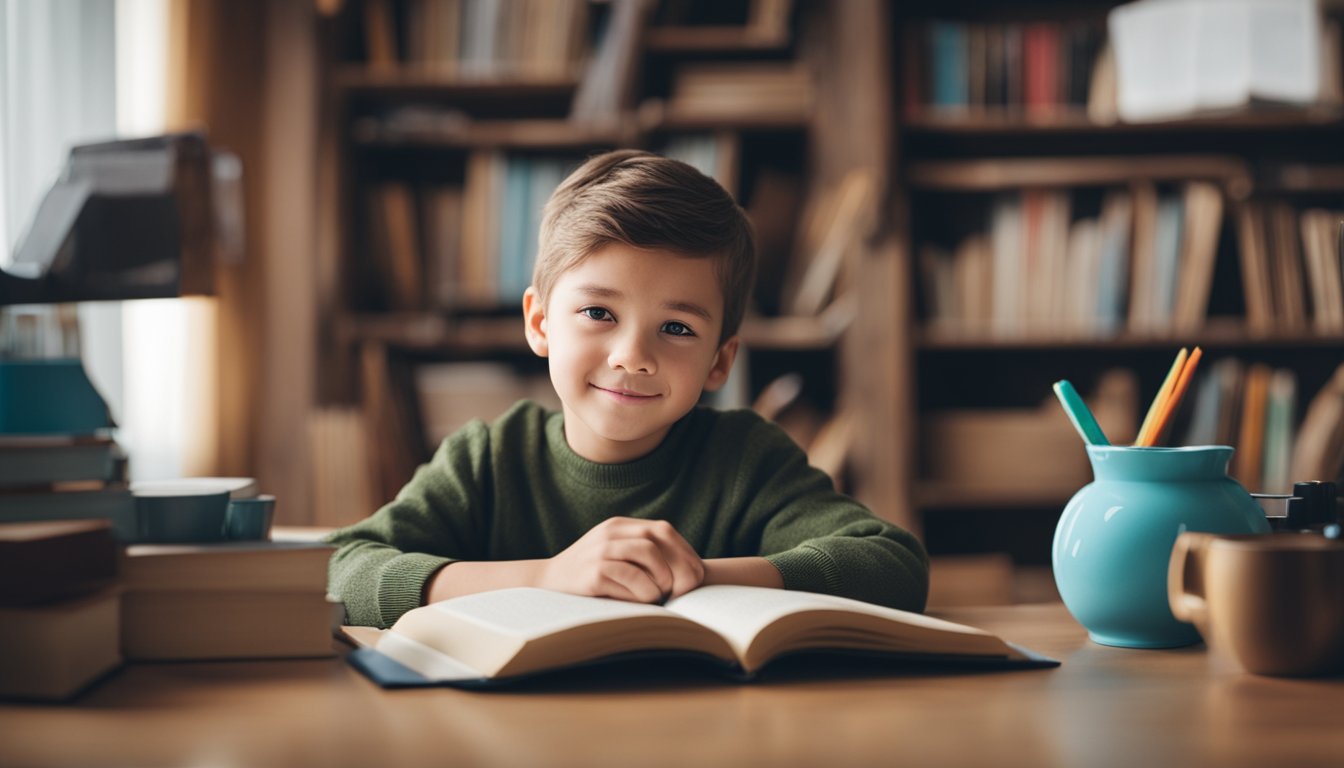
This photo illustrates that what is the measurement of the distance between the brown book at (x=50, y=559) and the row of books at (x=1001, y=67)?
7.87 feet

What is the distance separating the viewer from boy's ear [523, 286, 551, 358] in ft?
4.13

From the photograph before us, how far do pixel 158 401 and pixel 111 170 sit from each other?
1.82 meters

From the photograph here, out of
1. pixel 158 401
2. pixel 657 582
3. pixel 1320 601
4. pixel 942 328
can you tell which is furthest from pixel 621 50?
pixel 1320 601

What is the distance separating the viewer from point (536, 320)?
50.1 inches

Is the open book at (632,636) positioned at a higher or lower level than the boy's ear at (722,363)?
lower

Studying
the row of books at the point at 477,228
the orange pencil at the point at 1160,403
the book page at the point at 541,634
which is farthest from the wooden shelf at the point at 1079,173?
the book page at the point at 541,634

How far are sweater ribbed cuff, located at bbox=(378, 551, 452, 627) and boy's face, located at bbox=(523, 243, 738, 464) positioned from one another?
234 millimetres

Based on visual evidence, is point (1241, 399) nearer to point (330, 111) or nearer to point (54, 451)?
point (330, 111)

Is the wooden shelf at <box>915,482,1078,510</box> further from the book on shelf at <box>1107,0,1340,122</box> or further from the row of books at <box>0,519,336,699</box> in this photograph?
the row of books at <box>0,519,336,699</box>

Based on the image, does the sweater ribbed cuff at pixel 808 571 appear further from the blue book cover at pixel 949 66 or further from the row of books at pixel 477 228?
the blue book cover at pixel 949 66

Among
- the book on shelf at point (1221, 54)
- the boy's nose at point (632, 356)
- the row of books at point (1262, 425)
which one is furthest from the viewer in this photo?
the row of books at point (1262, 425)

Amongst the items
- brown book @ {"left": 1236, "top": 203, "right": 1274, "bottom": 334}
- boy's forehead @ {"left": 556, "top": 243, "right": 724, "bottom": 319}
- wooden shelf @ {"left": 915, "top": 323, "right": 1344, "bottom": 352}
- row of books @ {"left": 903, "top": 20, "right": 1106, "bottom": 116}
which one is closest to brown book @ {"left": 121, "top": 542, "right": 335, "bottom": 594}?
boy's forehead @ {"left": 556, "top": 243, "right": 724, "bottom": 319}

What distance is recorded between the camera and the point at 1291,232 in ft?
9.07

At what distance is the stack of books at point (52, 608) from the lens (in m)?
0.66
